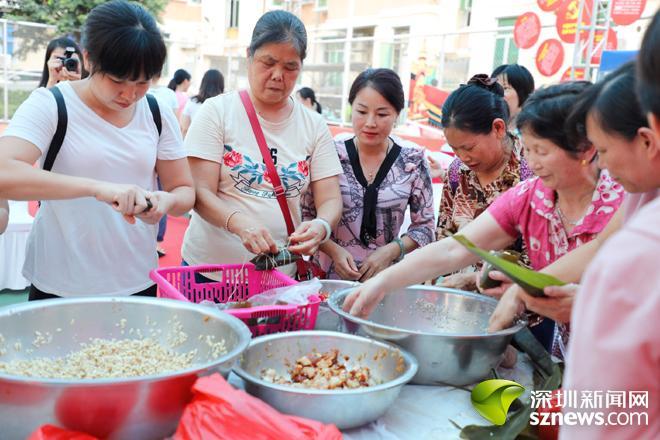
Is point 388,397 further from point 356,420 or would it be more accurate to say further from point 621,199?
point 621,199

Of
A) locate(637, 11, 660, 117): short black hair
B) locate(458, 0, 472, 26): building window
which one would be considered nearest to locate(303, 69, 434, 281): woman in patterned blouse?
locate(637, 11, 660, 117): short black hair

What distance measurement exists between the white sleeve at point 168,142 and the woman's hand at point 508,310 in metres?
1.09

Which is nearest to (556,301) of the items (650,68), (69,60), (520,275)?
(520,275)

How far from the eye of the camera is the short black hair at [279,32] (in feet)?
6.46

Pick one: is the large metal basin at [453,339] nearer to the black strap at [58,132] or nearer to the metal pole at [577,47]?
the black strap at [58,132]

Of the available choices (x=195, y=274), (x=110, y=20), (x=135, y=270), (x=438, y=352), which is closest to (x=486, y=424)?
(x=438, y=352)

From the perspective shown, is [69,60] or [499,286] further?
[69,60]

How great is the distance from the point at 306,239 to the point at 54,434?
108 centimetres

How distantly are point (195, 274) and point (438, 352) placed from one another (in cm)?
87

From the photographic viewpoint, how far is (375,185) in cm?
233

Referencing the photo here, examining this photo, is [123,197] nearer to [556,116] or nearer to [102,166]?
[102,166]

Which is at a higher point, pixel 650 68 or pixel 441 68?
pixel 441 68

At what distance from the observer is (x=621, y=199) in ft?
5.03

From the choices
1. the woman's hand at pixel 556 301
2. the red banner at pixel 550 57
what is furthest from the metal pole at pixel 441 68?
the woman's hand at pixel 556 301
